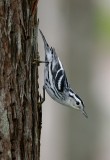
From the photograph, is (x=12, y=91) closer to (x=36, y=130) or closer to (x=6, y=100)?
(x=6, y=100)

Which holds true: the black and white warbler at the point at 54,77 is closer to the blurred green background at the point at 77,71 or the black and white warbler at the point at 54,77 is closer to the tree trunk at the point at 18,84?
the blurred green background at the point at 77,71

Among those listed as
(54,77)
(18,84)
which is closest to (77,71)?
(54,77)

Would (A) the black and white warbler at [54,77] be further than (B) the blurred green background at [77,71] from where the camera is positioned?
No

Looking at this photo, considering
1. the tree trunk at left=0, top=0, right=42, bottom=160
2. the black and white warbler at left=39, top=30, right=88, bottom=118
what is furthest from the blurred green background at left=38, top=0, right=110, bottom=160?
the tree trunk at left=0, top=0, right=42, bottom=160

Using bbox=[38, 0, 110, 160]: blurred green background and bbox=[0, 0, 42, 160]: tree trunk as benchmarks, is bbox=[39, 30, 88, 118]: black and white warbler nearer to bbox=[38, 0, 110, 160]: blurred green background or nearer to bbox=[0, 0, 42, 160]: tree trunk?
bbox=[38, 0, 110, 160]: blurred green background

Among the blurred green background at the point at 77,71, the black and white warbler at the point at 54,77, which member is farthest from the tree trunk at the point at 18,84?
the blurred green background at the point at 77,71

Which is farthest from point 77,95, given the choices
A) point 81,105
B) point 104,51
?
point 104,51
